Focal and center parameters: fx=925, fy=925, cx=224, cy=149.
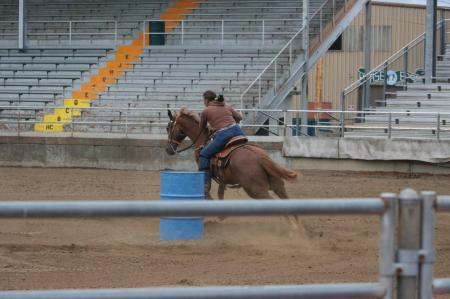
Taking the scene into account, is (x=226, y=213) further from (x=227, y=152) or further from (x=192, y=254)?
(x=227, y=152)

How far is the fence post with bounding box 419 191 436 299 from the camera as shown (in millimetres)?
4246

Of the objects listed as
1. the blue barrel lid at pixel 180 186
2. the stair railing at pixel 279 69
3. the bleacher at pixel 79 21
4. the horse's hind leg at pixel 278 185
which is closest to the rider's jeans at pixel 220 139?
the horse's hind leg at pixel 278 185

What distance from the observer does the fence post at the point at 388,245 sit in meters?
4.22

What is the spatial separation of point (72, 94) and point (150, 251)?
20.4m

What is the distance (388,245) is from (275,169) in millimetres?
8326

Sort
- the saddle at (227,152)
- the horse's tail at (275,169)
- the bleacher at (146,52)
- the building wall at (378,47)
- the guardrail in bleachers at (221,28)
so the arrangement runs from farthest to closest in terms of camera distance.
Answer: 1. the building wall at (378,47)
2. the guardrail in bleachers at (221,28)
3. the bleacher at (146,52)
4. the saddle at (227,152)
5. the horse's tail at (275,169)

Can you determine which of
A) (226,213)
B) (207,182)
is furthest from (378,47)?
(226,213)

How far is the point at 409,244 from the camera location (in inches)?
168

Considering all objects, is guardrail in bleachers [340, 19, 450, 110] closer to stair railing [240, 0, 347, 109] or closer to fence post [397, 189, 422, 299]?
stair railing [240, 0, 347, 109]

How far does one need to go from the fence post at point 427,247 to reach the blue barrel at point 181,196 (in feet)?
24.4

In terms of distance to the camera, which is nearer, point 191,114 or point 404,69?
point 191,114

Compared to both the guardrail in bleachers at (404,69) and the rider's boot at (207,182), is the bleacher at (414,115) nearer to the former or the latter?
the guardrail in bleachers at (404,69)

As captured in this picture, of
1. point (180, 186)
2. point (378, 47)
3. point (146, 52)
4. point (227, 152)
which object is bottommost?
point (180, 186)

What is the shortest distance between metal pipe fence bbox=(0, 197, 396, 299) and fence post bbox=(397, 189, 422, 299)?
0.17 feet
